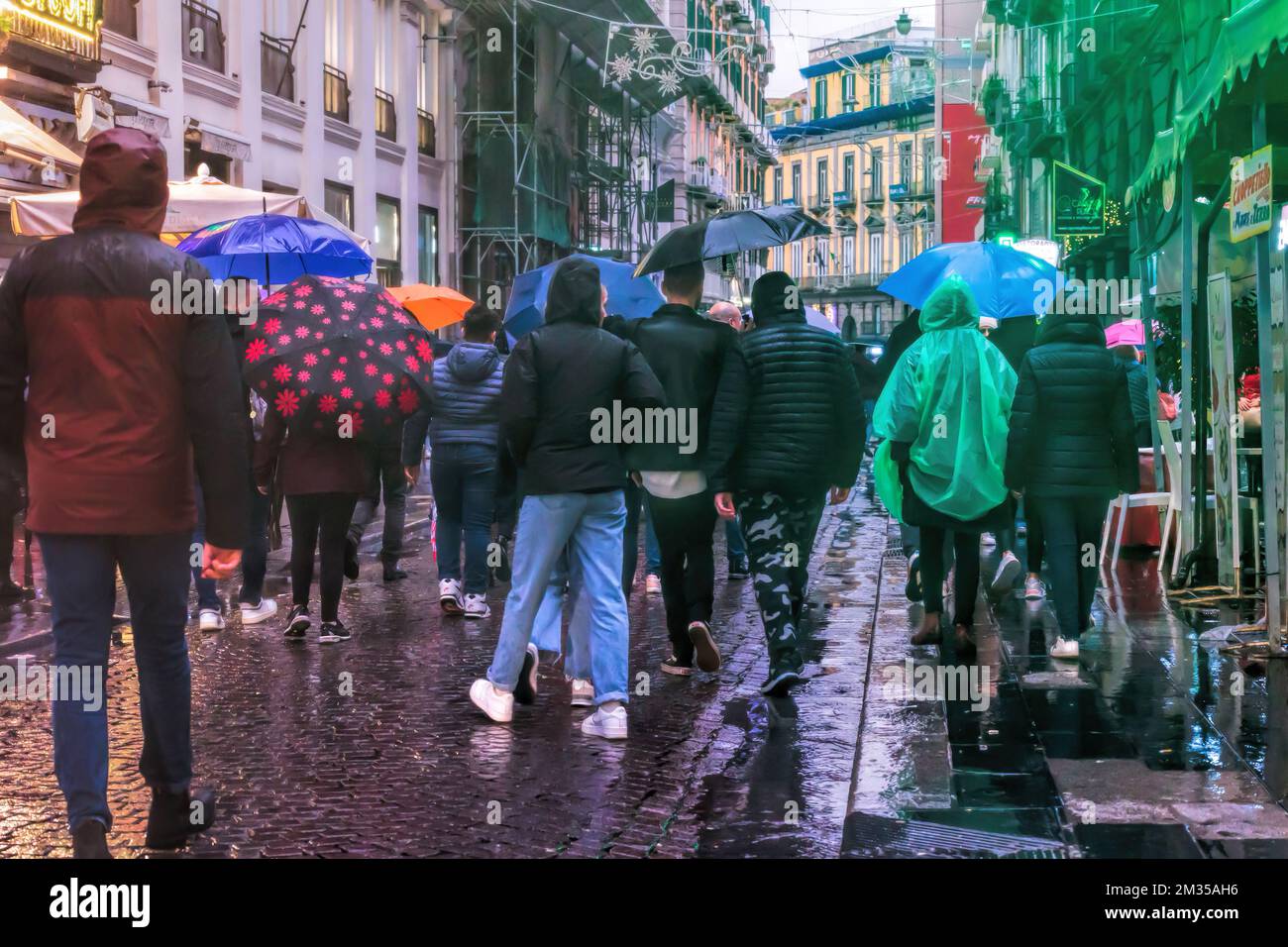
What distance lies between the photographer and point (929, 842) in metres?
5.31

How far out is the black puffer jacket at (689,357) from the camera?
8.03 meters

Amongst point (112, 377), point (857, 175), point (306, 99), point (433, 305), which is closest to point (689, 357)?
point (112, 377)

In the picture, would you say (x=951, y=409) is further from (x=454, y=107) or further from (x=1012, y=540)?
(x=454, y=107)

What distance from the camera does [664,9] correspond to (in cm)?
5162

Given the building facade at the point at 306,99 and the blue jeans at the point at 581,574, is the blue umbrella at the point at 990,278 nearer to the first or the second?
the blue jeans at the point at 581,574

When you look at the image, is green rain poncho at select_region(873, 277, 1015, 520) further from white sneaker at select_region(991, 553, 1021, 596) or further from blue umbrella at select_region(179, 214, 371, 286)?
blue umbrella at select_region(179, 214, 371, 286)

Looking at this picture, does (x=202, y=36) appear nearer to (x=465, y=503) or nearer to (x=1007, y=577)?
(x=465, y=503)

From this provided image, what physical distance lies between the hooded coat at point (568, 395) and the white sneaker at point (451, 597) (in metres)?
3.48

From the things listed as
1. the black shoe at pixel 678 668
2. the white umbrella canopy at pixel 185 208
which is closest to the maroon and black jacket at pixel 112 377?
the black shoe at pixel 678 668

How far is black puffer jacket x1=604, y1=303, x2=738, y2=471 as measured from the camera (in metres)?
8.03

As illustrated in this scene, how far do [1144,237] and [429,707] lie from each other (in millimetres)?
8608

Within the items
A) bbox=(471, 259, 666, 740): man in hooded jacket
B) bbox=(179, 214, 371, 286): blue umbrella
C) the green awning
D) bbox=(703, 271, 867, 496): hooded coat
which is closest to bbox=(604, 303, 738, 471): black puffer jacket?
bbox=(703, 271, 867, 496): hooded coat

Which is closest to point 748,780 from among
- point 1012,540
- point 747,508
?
point 747,508

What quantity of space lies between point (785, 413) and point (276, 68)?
61.8 feet
